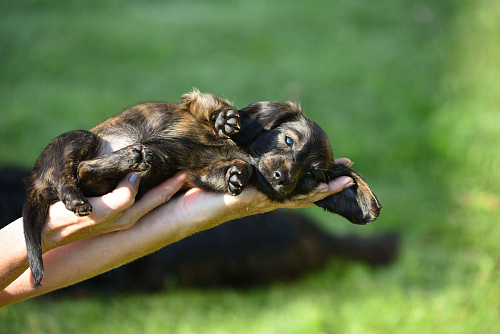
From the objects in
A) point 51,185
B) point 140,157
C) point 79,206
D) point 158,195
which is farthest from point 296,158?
point 51,185

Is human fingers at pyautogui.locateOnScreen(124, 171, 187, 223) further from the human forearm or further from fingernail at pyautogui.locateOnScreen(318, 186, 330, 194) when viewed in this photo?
fingernail at pyautogui.locateOnScreen(318, 186, 330, 194)

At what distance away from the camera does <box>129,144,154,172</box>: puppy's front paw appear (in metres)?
3.35

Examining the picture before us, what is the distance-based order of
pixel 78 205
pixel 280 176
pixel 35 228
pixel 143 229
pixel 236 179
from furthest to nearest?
1. pixel 143 229
2. pixel 280 176
3. pixel 236 179
4. pixel 35 228
5. pixel 78 205

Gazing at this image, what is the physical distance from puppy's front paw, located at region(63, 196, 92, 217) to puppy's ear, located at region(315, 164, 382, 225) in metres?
1.89

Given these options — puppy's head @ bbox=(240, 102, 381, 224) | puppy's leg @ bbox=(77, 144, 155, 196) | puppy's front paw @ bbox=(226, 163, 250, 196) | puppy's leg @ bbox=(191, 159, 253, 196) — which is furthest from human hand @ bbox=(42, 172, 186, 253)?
puppy's head @ bbox=(240, 102, 381, 224)

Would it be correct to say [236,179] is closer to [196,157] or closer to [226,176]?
[226,176]

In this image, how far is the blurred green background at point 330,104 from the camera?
5.07 m

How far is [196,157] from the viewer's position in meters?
3.87

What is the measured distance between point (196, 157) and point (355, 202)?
1.33 m

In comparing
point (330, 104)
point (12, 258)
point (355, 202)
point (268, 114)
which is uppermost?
point (268, 114)

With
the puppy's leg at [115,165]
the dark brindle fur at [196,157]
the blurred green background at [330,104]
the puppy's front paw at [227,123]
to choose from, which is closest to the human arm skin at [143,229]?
the dark brindle fur at [196,157]

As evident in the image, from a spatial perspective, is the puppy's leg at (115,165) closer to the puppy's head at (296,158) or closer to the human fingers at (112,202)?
the human fingers at (112,202)

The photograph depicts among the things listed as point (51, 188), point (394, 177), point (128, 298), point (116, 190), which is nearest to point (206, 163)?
point (116, 190)

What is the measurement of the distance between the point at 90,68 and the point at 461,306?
8.29m
